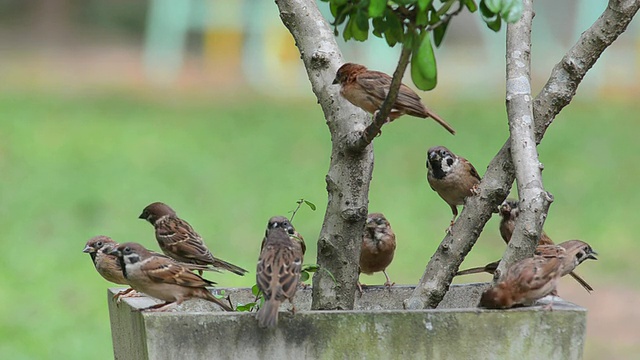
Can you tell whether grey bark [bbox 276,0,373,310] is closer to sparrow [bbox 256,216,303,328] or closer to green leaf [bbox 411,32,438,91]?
sparrow [bbox 256,216,303,328]

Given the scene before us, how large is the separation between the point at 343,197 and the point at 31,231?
7.24 metres

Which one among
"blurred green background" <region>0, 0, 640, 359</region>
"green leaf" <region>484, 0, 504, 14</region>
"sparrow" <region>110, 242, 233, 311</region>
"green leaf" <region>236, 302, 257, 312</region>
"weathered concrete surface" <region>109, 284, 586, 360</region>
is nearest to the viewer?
"green leaf" <region>484, 0, 504, 14</region>

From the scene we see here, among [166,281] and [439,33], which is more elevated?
[439,33]

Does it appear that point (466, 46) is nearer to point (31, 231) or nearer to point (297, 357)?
point (31, 231)

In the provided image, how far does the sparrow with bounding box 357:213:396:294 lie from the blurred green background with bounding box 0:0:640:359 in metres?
2.35

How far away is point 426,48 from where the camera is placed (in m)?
3.42

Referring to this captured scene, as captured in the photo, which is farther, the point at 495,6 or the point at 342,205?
the point at 342,205

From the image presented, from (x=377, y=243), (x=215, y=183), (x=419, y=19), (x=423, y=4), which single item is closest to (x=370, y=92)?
(x=377, y=243)

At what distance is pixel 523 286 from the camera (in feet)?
12.9

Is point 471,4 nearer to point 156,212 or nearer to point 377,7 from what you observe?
point 377,7

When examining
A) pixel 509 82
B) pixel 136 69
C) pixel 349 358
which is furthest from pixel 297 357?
pixel 136 69

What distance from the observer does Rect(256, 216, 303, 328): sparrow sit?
147 inches

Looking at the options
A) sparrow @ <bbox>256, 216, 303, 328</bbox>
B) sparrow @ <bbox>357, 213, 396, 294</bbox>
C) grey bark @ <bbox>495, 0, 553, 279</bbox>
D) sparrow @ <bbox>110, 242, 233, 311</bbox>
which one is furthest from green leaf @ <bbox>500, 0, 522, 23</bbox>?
sparrow @ <bbox>357, 213, 396, 294</bbox>

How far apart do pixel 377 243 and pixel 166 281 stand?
6.61ft
